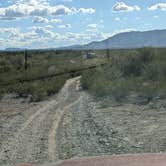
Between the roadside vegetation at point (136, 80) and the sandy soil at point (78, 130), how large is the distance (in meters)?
1.52

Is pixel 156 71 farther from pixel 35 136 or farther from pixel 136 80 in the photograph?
pixel 35 136

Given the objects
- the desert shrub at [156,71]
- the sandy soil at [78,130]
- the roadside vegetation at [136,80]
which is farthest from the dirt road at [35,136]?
the desert shrub at [156,71]

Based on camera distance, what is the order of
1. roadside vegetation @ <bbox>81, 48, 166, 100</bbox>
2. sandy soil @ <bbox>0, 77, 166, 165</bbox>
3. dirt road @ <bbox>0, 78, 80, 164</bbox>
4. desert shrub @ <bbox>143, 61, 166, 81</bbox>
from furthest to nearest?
1. desert shrub @ <bbox>143, 61, 166, 81</bbox>
2. roadside vegetation @ <bbox>81, 48, 166, 100</bbox>
3. sandy soil @ <bbox>0, 77, 166, 165</bbox>
4. dirt road @ <bbox>0, 78, 80, 164</bbox>

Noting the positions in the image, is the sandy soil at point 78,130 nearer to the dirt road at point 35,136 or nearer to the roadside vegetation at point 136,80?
the dirt road at point 35,136

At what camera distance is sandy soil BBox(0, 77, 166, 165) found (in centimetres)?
1381

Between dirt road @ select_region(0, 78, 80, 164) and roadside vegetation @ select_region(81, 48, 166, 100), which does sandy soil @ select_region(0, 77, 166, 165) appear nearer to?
dirt road @ select_region(0, 78, 80, 164)

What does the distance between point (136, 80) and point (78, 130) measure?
13416 mm

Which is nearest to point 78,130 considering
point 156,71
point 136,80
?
point 136,80

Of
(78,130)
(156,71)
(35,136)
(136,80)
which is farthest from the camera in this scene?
(136,80)

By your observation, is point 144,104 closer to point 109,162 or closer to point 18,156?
point 18,156

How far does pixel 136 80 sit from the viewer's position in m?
30.7

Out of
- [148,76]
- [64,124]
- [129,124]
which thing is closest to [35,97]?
[148,76]

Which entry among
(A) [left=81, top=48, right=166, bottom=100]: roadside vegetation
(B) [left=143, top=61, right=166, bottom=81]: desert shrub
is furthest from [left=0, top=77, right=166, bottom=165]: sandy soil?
(B) [left=143, top=61, right=166, bottom=81]: desert shrub

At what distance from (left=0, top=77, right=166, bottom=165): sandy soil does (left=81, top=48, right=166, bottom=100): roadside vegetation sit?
1.52 meters
